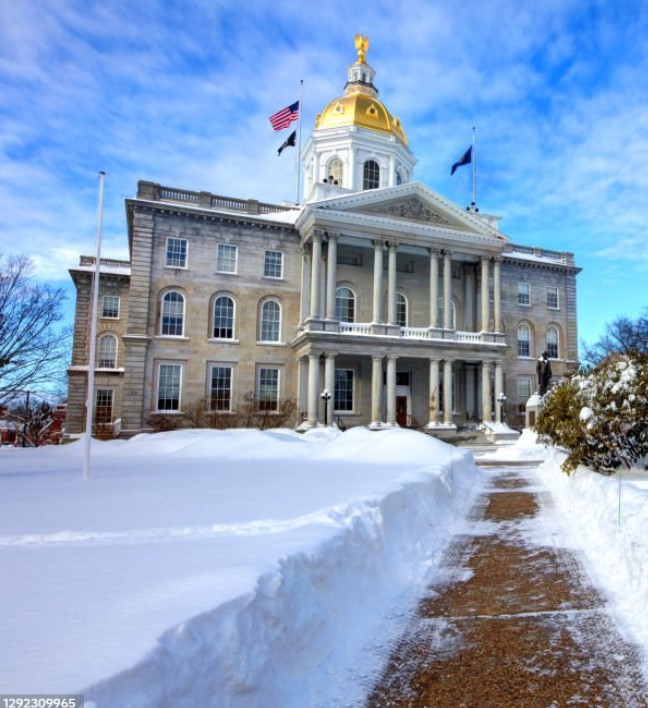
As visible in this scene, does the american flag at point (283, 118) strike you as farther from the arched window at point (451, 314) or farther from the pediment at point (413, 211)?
the arched window at point (451, 314)

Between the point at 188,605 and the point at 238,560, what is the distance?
42.3 inches

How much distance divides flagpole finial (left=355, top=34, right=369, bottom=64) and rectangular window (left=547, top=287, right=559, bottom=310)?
25.7 m

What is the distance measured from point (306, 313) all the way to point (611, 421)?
2286 cm

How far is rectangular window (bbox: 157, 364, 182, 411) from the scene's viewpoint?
30.1m

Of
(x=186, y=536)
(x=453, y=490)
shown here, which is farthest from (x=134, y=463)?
(x=186, y=536)

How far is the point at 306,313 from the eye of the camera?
107 feet

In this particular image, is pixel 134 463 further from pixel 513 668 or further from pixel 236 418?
pixel 236 418

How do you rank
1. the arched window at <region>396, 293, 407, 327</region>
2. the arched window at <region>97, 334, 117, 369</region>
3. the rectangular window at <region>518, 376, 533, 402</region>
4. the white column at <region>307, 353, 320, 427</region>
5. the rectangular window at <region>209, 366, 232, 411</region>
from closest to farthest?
the white column at <region>307, 353, 320, 427</region> → the rectangular window at <region>209, 366, 232, 411</region> → the arched window at <region>396, 293, 407, 327</region> → the arched window at <region>97, 334, 117, 369</region> → the rectangular window at <region>518, 376, 533, 402</region>

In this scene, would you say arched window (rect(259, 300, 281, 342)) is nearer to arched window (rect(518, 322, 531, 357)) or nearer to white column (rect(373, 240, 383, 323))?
white column (rect(373, 240, 383, 323))

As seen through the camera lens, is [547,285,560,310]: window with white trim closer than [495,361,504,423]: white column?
No

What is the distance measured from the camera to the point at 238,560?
426 cm

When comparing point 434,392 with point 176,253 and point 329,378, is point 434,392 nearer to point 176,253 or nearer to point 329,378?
point 329,378

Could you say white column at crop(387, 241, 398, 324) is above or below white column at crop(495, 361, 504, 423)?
above

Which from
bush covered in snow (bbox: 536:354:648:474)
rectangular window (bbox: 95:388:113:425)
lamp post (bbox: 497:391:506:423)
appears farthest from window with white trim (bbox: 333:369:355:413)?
bush covered in snow (bbox: 536:354:648:474)
